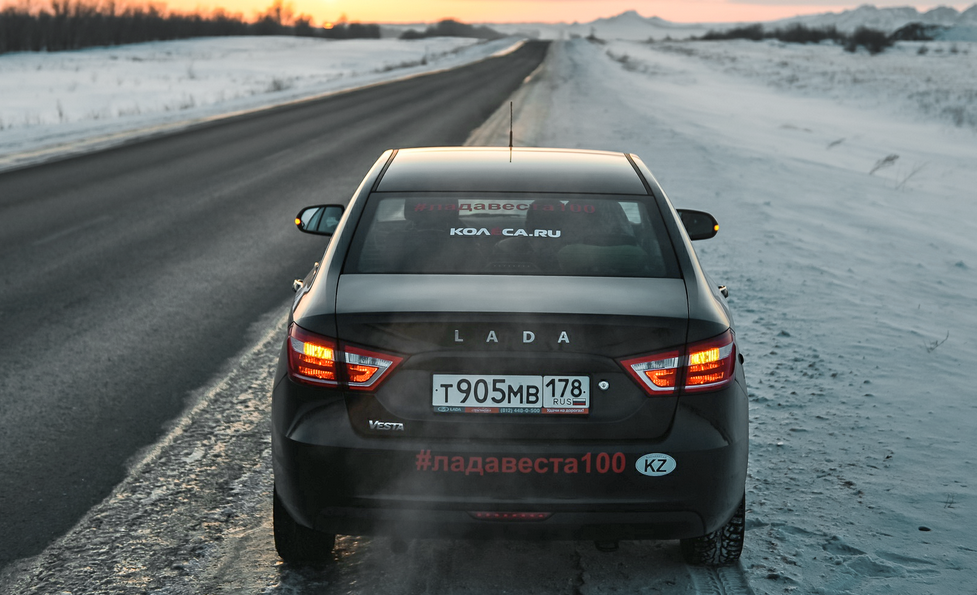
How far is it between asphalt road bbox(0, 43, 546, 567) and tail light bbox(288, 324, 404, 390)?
1511 mm

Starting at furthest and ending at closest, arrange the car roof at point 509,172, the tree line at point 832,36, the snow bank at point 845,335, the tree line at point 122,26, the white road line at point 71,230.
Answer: the tree line at point 122,26
the tree line at point 832,36
the white road line at point 71,230
the car roof at point 509,172
the snow bank at point 845,335

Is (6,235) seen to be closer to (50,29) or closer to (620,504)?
(620,504)

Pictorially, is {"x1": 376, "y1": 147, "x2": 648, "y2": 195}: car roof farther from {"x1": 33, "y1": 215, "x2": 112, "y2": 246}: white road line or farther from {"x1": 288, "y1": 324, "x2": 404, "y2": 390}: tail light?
{"x1": 33, "y1": 215, "x2": 112, "y2": 246}: white road line

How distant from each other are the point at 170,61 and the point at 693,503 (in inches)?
2801

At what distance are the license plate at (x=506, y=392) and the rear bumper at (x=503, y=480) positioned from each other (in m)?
0.11

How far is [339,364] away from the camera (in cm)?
264

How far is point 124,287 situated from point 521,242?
5.18m

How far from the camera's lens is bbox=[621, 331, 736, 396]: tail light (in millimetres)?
2617

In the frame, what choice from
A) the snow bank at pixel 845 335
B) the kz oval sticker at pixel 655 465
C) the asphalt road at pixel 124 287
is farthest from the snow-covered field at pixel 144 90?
the kz oval sticker at pixel 655 465

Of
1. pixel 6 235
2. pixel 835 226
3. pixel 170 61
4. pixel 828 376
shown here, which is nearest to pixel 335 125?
pixel 6 235

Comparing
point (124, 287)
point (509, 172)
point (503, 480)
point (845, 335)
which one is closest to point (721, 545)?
point (503, 480)

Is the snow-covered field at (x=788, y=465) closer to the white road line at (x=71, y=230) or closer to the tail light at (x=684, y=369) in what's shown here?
the tail light at (x=684, y=369)

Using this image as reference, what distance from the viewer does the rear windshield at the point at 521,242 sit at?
120 inches


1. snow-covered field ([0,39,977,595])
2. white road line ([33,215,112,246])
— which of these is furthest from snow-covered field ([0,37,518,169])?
snow-covered field ([0,39,977,595])
